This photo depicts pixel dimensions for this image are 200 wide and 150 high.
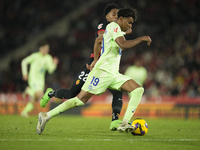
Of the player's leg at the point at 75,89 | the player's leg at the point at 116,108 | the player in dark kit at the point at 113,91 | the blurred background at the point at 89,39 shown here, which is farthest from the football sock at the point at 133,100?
the blurred background at the point at 89,39

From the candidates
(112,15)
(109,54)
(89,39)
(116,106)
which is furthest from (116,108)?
(89,39)

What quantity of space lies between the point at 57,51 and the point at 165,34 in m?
6.20

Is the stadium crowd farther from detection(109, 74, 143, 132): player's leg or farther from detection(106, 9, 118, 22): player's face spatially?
detection(109, 74, 143, 132): player's leg

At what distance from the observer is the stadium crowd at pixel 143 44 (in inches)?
602

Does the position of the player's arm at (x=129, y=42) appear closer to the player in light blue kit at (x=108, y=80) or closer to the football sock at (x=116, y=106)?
the player in light blue kit at (x=108, y=80)

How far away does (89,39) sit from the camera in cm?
2020

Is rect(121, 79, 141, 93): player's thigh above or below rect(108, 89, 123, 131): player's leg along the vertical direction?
above

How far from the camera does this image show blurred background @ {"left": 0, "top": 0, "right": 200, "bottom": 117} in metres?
15.4

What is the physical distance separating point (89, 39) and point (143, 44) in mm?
3542

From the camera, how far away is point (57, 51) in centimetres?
2000

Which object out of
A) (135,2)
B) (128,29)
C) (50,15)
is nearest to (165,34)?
(135,2)

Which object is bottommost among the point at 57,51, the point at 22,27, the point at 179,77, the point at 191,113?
the point at 191,113

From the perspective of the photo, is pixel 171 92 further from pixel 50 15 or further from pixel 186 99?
pixel 50 15

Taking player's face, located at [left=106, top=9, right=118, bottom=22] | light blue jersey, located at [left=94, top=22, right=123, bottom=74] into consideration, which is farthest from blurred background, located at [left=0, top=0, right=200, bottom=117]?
light blue jersey, located at [left=94, top=22, right=123, bottom=74]
